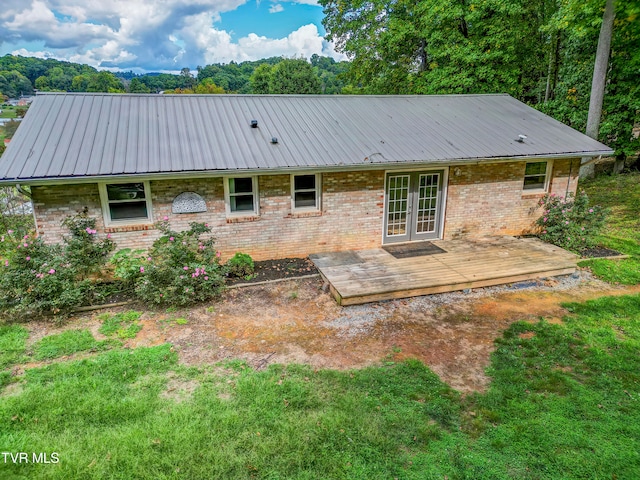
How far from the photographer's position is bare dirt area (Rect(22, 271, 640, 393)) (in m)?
5.43

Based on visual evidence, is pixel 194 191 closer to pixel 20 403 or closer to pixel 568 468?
pixel 20 403

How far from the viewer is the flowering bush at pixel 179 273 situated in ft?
22.3

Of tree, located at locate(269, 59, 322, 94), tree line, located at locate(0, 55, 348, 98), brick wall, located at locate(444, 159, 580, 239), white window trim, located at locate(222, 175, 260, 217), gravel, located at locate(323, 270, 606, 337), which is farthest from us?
tree line, located at locate(0, 55, 348, 98)

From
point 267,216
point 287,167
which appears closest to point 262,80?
point 267,216

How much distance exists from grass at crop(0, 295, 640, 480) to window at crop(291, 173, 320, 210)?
14.9 ft

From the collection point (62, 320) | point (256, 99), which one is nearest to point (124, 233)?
point (62, 320)

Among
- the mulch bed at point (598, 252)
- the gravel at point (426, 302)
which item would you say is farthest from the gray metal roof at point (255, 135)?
the gravel at point (426, 302)

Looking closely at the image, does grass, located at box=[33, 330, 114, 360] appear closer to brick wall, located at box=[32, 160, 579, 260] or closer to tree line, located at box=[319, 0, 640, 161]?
brick wall, located at box=[32, 160, 579, 260]

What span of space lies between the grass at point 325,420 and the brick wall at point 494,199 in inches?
193

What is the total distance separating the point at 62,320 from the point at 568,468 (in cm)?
713

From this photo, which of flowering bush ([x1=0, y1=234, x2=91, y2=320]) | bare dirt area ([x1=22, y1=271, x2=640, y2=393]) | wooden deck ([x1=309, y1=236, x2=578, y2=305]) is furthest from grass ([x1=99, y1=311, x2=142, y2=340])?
wooden deck ([x1=309, y1=236, x2=578, y2=305])

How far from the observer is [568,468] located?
11.9ft

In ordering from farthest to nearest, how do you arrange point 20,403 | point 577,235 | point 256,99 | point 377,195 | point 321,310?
point 256,99 < point 577,235 < point 377,195 < point 321,310 < point 20,403

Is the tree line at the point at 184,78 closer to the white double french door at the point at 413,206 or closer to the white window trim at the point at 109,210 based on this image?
the white double french door at the point at 413,206
